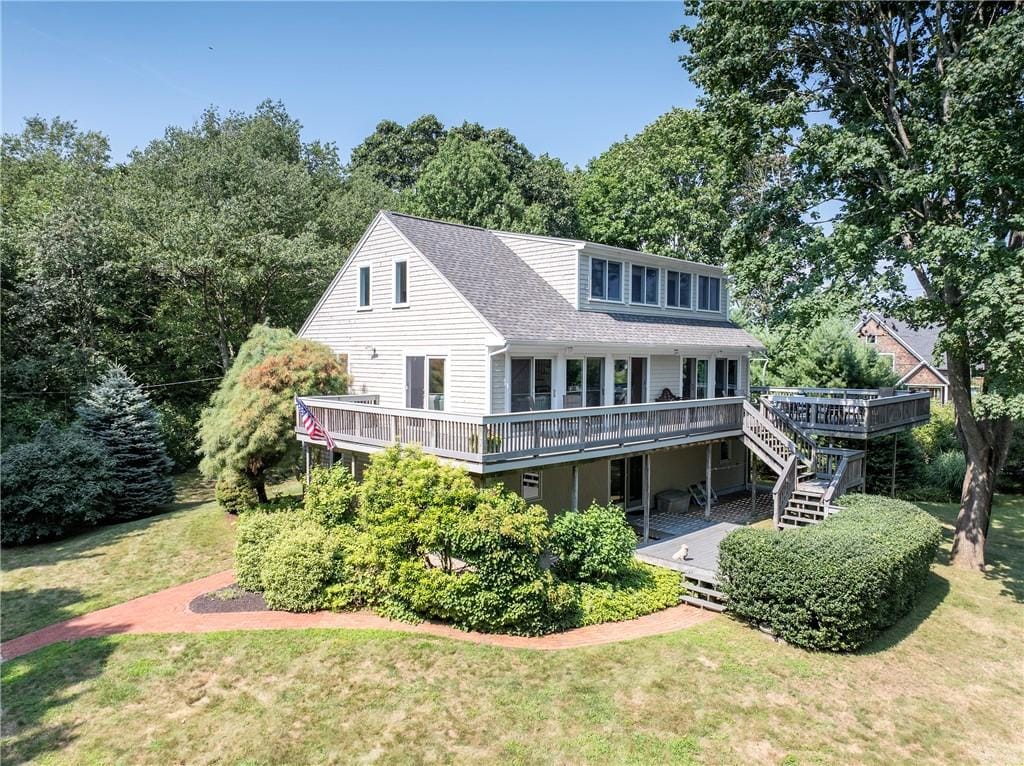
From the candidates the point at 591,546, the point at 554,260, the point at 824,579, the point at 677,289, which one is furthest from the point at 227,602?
the point at 677,289

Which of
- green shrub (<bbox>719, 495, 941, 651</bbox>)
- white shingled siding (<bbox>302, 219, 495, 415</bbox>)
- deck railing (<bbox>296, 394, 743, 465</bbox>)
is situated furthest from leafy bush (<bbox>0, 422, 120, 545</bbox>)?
green shrub (<bbox>719, 495, 941, 651</bbox>)

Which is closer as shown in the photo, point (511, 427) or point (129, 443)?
point (511, 427)

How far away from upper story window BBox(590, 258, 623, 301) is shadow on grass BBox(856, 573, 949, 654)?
37.6 feet

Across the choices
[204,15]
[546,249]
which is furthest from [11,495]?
[546,249]

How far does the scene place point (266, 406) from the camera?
54.3ft

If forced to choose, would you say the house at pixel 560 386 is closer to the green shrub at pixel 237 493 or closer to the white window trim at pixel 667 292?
the white window trim at pixel 667 292

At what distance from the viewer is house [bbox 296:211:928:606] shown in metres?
14.0

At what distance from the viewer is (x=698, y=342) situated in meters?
19.8

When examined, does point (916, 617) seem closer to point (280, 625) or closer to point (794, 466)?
point (794, 466)

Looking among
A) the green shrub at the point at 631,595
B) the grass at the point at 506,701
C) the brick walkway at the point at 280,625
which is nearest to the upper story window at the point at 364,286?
the brick walkway at the point at 280,625

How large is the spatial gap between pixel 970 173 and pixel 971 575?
9837 mm

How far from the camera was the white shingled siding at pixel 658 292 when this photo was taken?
1838 centimetres

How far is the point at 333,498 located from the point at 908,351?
133ft

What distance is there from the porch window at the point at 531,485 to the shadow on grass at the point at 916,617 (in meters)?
7.97
